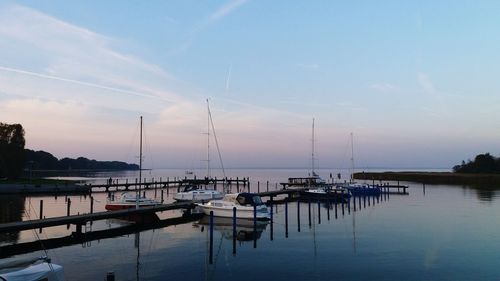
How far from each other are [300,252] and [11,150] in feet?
261

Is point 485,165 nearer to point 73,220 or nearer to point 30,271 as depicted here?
point 73,220

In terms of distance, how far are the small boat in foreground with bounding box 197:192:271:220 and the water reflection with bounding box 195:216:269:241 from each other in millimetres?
482

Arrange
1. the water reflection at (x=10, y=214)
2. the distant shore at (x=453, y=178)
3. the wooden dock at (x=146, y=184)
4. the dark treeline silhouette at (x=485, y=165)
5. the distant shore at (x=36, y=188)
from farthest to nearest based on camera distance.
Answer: the dark treeline silhouette at (x=485, y=165)
the distant shore at (x=453, y=178)
the wooden dock at (x=146, y=184)
the distant shore at (x=36, y=188)
the water reflection at (x=10, y=214)

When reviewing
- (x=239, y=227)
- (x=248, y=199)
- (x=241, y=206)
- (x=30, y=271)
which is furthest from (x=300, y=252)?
(x=30, y=271)

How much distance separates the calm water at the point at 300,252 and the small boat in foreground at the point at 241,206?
3.81 feet

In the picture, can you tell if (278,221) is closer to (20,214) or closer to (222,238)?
(222,238)

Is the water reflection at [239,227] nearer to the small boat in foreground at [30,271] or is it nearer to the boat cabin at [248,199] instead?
the boat cabin at [248,199]

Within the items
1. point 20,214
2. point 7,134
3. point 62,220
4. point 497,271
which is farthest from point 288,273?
point 7,134

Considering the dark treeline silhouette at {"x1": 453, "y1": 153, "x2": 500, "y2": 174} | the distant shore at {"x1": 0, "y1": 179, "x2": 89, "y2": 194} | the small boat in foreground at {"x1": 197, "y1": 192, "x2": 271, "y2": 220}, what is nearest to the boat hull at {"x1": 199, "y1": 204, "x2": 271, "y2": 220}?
the small boat in foreground at {"x1": 197, "y1": 192, "x2": 271, "y2": 220}

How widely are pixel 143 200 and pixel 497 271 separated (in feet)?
117

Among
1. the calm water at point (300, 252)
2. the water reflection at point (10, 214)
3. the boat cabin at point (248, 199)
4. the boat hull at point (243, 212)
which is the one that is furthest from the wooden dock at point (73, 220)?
A: the boat cabin at point (248, 199)

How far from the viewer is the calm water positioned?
21906 mm

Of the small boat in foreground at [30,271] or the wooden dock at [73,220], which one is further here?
the wooden dock at [73,220]

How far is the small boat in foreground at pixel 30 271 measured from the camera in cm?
1292
